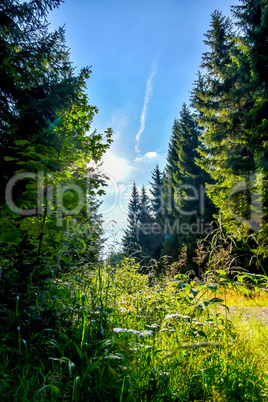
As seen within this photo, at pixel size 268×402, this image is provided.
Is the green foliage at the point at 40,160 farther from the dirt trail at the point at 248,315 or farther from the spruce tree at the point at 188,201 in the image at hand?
the spruce tree at the point at 188,201

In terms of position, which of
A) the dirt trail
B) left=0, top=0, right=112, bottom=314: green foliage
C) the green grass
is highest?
left=0, top=0, right=112, bottom=314: green foliage

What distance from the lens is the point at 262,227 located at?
750cm

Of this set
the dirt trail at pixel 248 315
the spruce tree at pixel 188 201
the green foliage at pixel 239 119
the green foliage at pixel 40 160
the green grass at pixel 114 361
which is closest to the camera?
the green grass at pixel 114 361

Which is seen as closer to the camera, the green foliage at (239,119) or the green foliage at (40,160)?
the green foliage at (40,160)

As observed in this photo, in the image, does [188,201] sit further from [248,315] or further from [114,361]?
[114,361]

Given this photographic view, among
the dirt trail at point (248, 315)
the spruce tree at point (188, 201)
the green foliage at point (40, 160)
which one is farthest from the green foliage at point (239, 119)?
the spruce tree at point (188, 201)

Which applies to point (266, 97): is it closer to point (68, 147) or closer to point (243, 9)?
point (243, 9)

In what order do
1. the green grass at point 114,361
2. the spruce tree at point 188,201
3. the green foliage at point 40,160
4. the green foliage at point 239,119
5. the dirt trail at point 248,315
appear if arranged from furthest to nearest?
the spruce tree at point 188,201
the green foliage at point 239,119
the dirt trail at point 248,315
the green foliage at point 40,160
the green grass at point 114,361

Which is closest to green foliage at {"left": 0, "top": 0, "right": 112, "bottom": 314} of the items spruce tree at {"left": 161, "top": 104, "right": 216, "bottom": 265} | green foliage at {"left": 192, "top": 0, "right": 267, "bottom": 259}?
green foliage at {"left": 192, "top": 0, "right": 267, "bottom": 259}

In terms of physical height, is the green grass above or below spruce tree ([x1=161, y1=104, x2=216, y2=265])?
below

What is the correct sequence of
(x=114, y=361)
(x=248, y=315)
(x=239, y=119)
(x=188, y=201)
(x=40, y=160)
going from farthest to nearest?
(x=188, y=201), (x=239, y=119), (x=248, y=315), (x=40, y=160), (x=114, y=361)

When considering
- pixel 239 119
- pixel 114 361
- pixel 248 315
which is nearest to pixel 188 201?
pixel 239 119

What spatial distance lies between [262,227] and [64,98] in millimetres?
7802

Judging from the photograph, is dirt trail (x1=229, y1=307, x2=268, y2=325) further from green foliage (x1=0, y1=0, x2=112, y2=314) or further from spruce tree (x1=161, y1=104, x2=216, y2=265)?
spruce tree (x1=161, y1=104, x2=216, y2=265)
